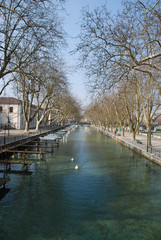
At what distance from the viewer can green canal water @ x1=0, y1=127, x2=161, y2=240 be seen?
7789mm

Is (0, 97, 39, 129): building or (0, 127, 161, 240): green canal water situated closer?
(0, 127, 161, 240): green canal water

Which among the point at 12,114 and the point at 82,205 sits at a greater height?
the point at 12,114

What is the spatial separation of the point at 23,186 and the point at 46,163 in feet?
22.1

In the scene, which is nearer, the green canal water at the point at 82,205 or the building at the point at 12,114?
the green canal water at the point at 82,205

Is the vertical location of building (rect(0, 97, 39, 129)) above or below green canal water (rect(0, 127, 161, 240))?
above

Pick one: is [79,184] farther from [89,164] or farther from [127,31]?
[127,31]

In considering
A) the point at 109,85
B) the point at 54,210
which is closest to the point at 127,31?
the point at 109,85

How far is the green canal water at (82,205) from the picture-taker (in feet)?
25.6

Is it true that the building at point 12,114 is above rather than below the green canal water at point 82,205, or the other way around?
above

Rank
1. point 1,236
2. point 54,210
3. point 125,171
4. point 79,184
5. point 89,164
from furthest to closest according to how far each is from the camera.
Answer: point 89,164 < point 125,171 < point 79,184 < point 54,210 < point 1,236

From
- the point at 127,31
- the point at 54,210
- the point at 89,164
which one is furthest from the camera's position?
the point at 89,164

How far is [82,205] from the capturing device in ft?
33.4

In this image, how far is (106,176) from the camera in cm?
1526

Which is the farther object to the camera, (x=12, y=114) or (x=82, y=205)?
(x=12, y=114)
